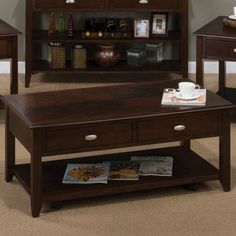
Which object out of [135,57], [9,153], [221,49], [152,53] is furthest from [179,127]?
[152,53]

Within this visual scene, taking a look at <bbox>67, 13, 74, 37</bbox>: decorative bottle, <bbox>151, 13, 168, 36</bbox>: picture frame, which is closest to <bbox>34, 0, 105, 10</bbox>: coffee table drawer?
<bbox>67, 13, 74, 37</bbox>: decorative bottle

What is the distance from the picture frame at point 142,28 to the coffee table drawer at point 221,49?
89 centimetres

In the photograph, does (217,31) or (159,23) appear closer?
(217,31)

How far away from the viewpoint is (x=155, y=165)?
368 centimetres

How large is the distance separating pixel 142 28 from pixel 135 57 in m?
0.22

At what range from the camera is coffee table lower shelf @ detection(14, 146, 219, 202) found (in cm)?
341

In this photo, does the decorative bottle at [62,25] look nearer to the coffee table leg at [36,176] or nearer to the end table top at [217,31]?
the end table top at [217,31]

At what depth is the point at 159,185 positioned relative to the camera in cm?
354

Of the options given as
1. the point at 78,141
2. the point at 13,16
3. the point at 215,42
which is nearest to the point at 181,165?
the point at 78,141

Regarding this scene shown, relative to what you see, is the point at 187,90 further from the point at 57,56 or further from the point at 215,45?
the point at 57,56

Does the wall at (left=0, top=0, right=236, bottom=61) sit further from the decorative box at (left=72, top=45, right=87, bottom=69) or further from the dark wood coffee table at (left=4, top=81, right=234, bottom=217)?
the dark wood coffee table at (left=4, top=81, right=234, bottom=217)

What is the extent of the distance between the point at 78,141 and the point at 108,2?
2.11m

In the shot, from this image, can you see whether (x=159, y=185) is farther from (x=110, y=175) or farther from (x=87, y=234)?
(x=87, y=234)

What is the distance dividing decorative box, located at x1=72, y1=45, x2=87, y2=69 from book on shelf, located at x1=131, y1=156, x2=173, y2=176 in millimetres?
1760
